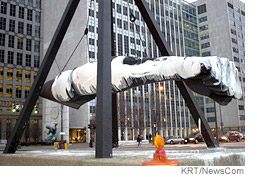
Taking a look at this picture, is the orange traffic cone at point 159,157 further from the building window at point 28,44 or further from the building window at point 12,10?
the building window at point 12,10

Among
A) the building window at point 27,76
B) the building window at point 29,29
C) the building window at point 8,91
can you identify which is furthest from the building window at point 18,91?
the building window at point 29,29

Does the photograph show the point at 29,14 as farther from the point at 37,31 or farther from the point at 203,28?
the point at 203,28

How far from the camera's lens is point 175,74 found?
7285mm

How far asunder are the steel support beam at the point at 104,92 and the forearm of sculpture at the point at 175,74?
0.72 metres

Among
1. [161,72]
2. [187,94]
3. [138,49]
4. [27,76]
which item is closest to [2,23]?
[27,76]

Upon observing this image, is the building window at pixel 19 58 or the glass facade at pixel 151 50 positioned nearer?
the glass facade at pixel 151 50

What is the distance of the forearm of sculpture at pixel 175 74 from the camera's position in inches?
274

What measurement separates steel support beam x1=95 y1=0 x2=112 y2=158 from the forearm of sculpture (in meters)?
0.72

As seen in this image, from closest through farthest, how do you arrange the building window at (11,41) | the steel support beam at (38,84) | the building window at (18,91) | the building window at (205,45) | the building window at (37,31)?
the steel support beam at (38,84) → the building window at (205,45) → the building window at (11,41) → the building window at (18,91) → the building window at (37,31)

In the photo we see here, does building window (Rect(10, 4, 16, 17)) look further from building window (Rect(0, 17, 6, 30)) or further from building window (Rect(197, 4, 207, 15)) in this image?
building window (Rect(197, 4, 207, 15))

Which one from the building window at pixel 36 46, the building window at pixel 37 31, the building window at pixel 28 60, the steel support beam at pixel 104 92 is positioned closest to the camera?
the steel support beam at pixel 104 92

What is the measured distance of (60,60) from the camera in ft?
190

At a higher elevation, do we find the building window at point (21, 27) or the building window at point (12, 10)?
the building window at point (12, 10)

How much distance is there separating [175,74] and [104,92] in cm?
194
